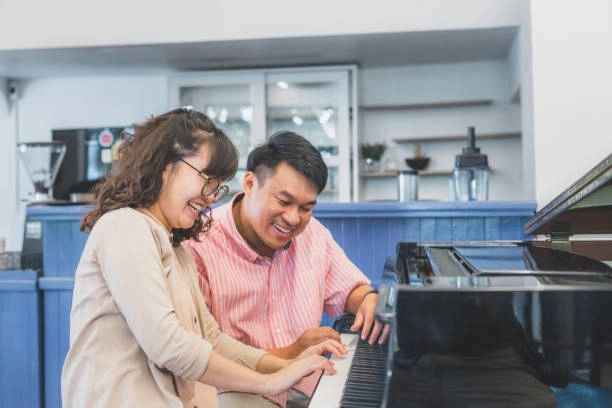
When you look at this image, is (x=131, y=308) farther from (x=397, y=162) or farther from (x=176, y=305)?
(x=397, y=162)

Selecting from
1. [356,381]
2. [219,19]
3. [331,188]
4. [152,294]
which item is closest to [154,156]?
[152,294]

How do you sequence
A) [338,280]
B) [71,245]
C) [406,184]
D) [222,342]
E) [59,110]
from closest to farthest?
[222,342] → [338,280] → [71,245] → [406,184] → [59,110]

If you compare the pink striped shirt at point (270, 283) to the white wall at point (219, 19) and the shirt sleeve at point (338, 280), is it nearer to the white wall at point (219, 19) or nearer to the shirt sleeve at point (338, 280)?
the shirt sleeve at point (338, 280)

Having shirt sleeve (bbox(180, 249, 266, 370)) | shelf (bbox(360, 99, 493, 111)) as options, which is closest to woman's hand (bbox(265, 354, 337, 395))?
shirt sleeve (bbox(180, 249, 266, 370))

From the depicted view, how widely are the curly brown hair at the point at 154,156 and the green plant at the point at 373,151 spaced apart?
4610mm

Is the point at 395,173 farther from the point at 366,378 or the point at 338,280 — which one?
the point at 366,378

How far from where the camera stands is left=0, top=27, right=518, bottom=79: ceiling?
16.1ft

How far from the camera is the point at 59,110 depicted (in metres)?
6.70

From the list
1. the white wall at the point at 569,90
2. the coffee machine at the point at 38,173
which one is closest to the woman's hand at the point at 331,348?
the white wall at the point at 569,90

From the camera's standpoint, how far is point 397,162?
6078mm

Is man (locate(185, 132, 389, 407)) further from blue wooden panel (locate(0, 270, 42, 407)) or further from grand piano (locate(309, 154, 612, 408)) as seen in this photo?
blue wooden panel (locate(0, 270, 42, 407))

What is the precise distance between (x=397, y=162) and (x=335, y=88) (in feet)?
3.10

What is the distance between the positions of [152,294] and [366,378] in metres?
0.43

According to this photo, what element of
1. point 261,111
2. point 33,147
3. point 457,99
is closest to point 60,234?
point 33,147
